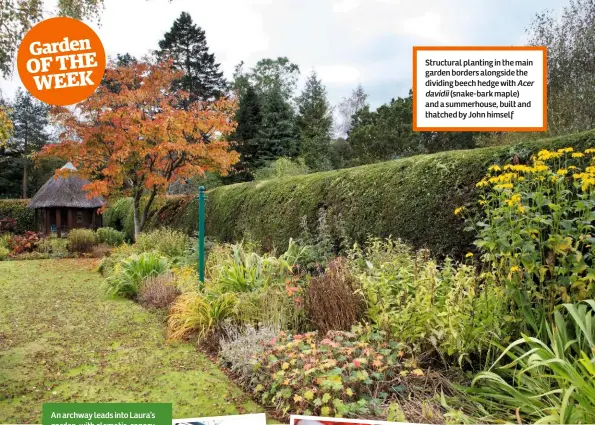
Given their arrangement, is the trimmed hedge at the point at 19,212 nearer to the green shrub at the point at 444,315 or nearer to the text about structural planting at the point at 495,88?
the green shrub at the point at 444,315

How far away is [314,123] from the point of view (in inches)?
328

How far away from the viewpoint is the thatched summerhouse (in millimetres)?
19516

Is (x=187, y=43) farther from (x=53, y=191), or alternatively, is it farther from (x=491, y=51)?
(x=53, y=191)

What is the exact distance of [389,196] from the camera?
5.72 m

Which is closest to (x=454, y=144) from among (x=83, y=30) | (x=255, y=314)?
(x=255, y=314)

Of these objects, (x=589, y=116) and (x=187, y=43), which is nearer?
(x=187, y=43)

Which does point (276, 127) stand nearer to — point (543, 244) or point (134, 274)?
point (134, 274)

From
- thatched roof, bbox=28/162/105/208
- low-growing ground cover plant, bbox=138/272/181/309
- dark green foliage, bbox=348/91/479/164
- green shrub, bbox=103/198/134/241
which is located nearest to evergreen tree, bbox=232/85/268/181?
dark green foliage, bbox=348/91/479/164

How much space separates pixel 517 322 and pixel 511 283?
300 mm

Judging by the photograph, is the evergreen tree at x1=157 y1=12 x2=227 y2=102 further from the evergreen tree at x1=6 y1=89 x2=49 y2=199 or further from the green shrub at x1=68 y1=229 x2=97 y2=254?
the evergreen tree at x1=6 y1=89 x2=49 y2=199

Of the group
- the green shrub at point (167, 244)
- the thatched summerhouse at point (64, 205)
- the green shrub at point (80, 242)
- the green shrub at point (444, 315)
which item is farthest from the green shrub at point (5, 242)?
the green shrub at point (444, 315)

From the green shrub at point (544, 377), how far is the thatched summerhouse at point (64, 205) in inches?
762

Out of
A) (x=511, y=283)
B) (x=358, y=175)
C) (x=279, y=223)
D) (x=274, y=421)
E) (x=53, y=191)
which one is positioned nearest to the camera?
(x=274, y=421)

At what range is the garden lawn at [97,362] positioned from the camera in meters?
3.17
